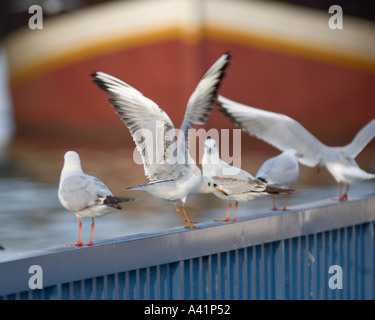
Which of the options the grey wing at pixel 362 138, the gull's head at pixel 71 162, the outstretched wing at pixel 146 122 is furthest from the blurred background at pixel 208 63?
the gull's head at pixel 71 162

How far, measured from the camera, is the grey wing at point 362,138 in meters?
2.84

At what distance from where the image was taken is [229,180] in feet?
7.78

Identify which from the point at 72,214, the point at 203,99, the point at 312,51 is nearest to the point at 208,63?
the point at 312,51

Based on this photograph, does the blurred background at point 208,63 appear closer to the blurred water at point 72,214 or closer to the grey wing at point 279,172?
the blurred water at point 72,214

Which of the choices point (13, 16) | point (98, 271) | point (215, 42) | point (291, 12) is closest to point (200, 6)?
point (215, 42)

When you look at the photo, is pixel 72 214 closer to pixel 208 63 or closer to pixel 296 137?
pixel 296 137

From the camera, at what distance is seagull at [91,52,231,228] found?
216 centimetres

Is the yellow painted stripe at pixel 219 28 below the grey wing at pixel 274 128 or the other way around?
the other way around

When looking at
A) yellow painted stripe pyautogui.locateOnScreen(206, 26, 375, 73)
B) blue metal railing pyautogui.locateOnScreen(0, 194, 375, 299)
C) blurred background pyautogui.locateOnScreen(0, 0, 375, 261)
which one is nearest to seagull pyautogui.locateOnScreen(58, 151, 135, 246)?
blue metal railing pyautogui.locateOnScreen(0, 194, 375, 299)

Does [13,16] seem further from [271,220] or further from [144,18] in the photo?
[271,220]

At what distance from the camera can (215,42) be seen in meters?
7.28
